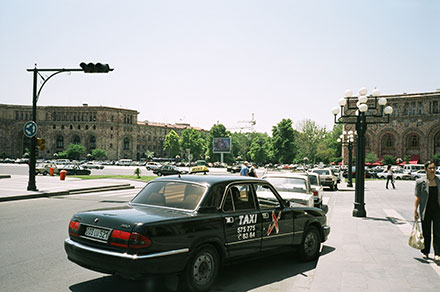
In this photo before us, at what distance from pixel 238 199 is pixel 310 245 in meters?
2.16

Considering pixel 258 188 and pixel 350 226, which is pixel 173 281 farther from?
pixel 350 226

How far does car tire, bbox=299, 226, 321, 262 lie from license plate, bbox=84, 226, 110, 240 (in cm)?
363

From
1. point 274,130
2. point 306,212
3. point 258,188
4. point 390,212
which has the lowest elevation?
point 390,212

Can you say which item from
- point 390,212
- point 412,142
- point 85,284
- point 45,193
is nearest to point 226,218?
point 85,284

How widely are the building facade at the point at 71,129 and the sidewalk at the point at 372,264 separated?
121059 mm

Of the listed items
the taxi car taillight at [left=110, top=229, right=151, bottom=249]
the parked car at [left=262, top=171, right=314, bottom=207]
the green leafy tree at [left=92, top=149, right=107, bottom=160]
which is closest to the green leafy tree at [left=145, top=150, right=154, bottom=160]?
the green leafy tree at [left=92, top=149, right=107, bottom=160]

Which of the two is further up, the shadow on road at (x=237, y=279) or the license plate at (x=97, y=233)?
the license plate at (x=97, y=233)

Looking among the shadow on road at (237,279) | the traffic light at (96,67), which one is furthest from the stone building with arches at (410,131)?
the shadow on road at (237,279)

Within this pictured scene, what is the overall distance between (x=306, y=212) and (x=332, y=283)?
5.30 ft

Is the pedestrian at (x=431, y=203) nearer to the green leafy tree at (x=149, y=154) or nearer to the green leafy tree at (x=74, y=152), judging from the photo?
the green leafy tree at (x=74, y=152)

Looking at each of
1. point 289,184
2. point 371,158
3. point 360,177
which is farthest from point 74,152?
point 360,177

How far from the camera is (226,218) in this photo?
5234mm

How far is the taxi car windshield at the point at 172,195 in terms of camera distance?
524 cm

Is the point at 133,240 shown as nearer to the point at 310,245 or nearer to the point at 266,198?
the point at 266,198
